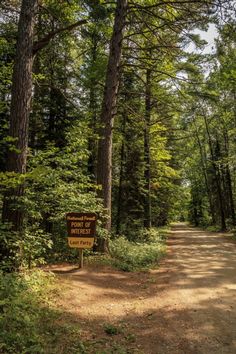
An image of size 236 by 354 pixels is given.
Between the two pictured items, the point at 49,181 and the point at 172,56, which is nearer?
the point at 49,181

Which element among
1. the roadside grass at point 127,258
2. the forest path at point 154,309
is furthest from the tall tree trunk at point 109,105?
the forest path at point 154,309

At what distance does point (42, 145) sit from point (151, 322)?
33.9ft

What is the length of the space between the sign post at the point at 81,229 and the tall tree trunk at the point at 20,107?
5.83ft

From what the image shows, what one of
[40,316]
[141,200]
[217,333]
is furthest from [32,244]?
[141,200]

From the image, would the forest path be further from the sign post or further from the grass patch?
the sign post

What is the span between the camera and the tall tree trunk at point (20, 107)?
771 centimetres

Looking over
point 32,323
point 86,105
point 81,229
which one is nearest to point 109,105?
point 81,229

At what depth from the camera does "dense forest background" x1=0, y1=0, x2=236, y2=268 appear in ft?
26.0

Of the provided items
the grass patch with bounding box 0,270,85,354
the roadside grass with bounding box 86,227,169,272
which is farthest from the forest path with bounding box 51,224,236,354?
the roadside grass with bounding box 86,227,169,272

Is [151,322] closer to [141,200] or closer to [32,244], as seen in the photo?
[32,244]

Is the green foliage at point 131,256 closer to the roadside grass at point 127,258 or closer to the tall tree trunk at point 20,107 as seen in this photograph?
the roadside grass at point 127,258

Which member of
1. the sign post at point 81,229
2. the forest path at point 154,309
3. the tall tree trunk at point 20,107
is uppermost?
the tall tree trunk at point 20,107

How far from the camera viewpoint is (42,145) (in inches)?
586

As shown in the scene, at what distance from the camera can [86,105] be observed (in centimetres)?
1859
